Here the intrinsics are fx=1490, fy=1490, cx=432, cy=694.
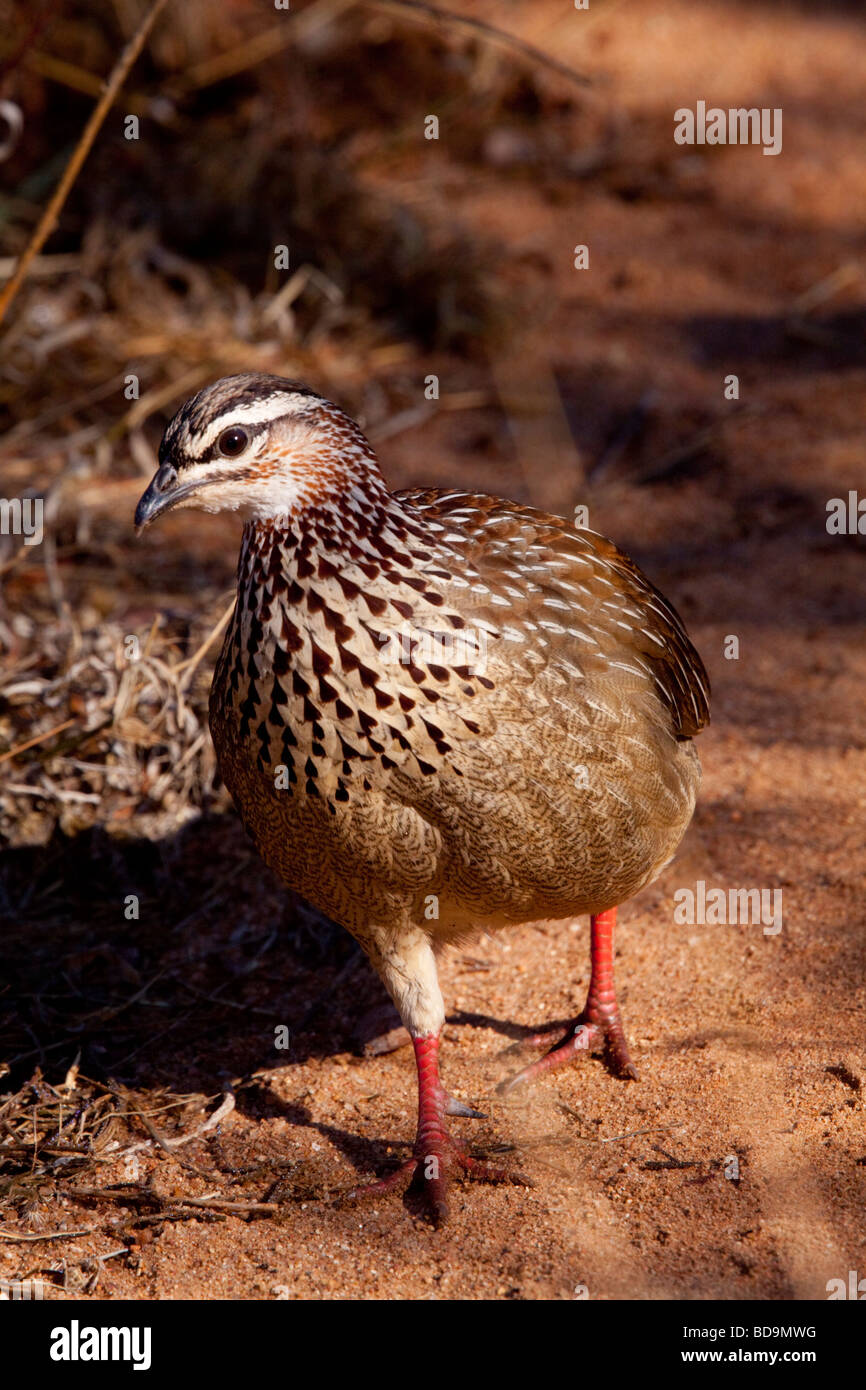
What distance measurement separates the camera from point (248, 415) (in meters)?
3.32

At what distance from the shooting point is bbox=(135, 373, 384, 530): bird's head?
131 inches

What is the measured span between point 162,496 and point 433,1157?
1784mm

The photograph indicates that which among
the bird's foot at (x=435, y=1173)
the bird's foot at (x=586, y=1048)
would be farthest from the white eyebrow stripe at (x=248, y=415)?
the bird's foot at (x=586, y=1048)

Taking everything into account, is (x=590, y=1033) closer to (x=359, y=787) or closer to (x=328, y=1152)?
(x=328, y=1152)

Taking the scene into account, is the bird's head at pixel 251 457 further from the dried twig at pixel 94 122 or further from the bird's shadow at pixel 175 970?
the bird's shadow at pixel 175 970

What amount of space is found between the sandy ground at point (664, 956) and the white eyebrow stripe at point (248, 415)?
1.92 metres

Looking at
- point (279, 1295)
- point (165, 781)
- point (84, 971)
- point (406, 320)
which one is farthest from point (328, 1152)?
point (406, 320)

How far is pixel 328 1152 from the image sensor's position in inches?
158

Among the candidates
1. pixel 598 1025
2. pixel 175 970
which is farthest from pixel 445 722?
pixel 175 970

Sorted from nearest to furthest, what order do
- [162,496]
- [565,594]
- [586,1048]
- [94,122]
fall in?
[162,496] < [565,594] < [586,1048] < [94,122]

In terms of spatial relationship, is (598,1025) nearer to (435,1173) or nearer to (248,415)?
(435,1173)

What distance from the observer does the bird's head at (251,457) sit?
3.33 m

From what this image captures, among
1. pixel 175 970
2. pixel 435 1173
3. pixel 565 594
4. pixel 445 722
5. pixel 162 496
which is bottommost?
pixel 435 1173

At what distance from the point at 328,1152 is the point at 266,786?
1.15 m
